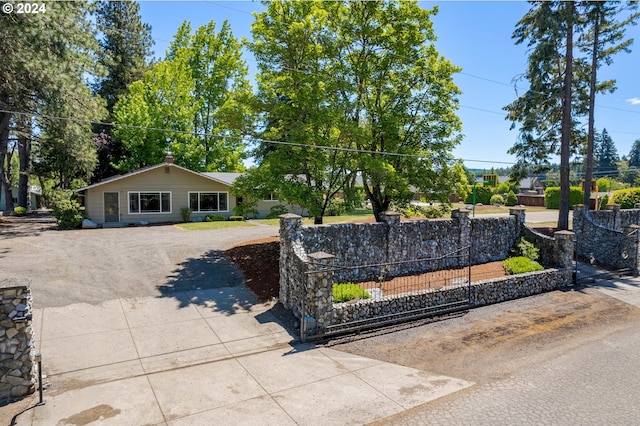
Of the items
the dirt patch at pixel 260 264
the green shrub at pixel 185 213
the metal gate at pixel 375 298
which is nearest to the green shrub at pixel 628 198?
the metal gate at pixel 375 298

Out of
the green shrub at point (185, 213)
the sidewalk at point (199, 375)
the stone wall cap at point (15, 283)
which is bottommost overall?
the sidewalk at point (199, 375)

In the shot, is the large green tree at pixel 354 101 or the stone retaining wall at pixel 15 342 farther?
the large green tree at pixel 354 101

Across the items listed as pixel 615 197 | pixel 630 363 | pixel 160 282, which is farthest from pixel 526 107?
pixel 160 282

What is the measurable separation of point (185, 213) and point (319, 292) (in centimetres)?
1771

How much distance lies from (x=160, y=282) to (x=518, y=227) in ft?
44.3

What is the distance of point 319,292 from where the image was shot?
834 centimetres

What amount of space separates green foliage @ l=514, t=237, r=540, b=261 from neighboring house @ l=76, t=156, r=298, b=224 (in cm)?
1472

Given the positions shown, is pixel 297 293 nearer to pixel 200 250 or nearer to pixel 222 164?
pixel 200 250

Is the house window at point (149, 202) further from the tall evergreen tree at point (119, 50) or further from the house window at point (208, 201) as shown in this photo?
the tall evergreen tree at point (119, 50)

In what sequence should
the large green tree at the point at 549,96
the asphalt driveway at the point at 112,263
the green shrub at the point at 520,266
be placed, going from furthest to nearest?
the large green tree at the point at 549,96
the green shrub at the point at 520,266
the asphalt driveway at the point at 112,263

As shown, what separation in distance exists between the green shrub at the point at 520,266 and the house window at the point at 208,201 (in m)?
18.5

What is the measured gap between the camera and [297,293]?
9.15 metres

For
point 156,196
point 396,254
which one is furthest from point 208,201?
point 396,254

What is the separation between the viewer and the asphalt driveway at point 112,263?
1021 cm
